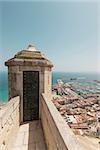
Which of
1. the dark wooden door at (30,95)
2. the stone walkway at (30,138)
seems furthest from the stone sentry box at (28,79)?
the stone walkway at (30,138)

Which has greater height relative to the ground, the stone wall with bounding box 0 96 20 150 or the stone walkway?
the stone wall with bounding box 0 96 20 150

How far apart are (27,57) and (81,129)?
92.3 feet

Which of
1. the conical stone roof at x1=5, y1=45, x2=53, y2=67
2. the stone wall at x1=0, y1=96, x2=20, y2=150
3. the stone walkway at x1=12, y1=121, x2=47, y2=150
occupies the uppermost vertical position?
the conical stone roof at x1=5, y1=45, x2=53, y2=67

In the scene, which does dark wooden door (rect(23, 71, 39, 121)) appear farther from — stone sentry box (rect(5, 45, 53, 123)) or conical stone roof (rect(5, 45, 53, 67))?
conical stone roof (rect(5, 45, 53, 67))

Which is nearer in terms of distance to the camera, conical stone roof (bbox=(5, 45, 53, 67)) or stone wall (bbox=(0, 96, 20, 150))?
stone wall (bbox=(0, 96, 20, 150))

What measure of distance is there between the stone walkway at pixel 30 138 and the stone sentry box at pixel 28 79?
0.51 m

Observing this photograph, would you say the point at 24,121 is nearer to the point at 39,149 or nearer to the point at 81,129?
the point at 39,149

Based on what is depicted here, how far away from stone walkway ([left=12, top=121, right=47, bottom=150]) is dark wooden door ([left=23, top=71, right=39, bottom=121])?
357 millimetres

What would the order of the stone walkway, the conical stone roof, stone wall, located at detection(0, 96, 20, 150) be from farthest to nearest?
the conical stone roof < the stone walkway < stone wall, located at detection(0, 96, 20, 150)

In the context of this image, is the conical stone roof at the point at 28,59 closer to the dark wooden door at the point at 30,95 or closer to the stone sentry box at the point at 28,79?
the stone sentry box at the point at 28,79

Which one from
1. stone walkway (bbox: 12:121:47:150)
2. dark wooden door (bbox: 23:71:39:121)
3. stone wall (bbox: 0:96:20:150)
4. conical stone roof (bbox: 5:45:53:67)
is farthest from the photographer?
dark wooden door (bbox: 23:71:39:121)

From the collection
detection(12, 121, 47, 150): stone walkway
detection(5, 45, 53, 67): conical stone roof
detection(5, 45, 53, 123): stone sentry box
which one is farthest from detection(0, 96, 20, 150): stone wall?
detection(5, 45, 53, 67): conical stone roof

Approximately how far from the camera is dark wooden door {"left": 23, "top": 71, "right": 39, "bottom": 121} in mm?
5449

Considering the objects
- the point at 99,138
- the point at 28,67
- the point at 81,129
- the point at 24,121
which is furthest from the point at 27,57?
the point at 81,129
